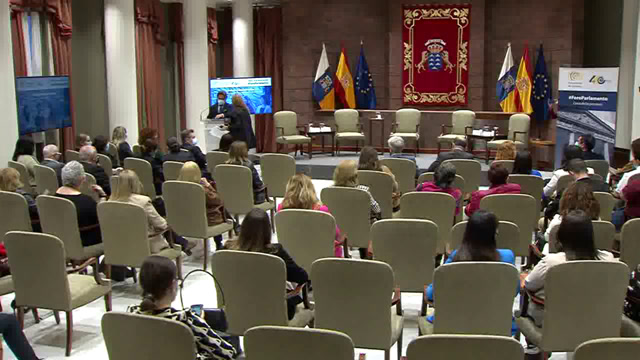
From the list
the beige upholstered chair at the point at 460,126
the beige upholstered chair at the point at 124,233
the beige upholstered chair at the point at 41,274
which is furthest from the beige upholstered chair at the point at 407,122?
the beige upholstered chair at the point at 41,274

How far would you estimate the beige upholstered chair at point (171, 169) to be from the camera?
798 centimetres

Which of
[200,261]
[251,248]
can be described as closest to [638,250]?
[251,248]

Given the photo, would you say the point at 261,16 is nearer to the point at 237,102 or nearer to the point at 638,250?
the point at 237,102

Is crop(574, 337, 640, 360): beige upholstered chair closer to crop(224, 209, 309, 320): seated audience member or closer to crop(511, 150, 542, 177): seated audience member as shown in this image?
crop(224, 209, 309, 320): seated audience member

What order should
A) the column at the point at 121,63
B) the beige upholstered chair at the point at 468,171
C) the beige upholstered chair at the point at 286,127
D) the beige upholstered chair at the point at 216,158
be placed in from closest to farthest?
the beige upholstered chair at the point at 468,171, the beige upholstered chair at the point at 216,158, the column at the point at 121,63, the beige upholstered chair at the point at 286,127

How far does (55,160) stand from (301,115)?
7494 millimetres

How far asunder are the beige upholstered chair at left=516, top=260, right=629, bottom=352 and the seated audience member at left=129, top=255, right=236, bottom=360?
63.4 inches

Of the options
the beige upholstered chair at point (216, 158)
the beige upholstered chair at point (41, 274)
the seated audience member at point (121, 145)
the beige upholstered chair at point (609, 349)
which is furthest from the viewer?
the seated audience member at point (121, 145)

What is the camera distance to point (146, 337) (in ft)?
10.1

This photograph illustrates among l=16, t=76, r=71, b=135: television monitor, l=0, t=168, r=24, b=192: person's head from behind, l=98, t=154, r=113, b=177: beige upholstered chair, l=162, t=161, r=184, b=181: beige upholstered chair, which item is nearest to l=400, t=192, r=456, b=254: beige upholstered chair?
l=162, t=161, r=184, b=181: beige upholstered chair

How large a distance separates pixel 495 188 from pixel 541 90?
25.6 feet

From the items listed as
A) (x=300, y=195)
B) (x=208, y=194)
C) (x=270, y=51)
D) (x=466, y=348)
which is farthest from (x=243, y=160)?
(x=270, y=51)

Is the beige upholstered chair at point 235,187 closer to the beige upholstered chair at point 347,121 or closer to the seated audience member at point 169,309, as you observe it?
the seated audience member at point 169,309

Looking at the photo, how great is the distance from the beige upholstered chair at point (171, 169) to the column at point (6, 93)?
2.45 m
